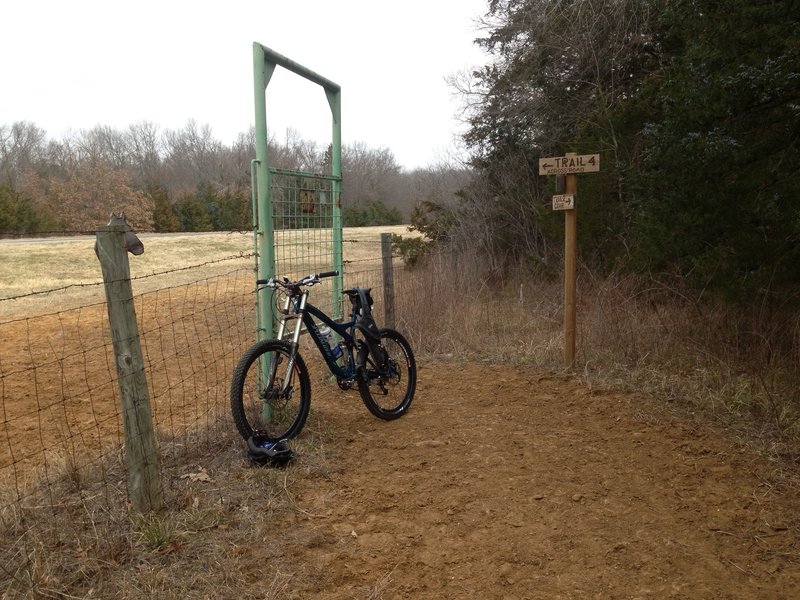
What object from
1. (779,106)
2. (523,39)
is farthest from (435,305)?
(523,39)

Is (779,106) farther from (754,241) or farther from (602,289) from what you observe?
(602,289)

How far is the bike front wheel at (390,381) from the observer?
4773mm

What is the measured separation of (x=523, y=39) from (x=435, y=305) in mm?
7058

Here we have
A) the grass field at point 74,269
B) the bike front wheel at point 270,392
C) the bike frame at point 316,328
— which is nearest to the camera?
the bike front wheel at point 270,392

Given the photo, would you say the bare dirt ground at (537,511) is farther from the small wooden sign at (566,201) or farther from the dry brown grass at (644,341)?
the small wooden sign at (566,201)

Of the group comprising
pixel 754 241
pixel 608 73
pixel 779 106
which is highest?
pixel 608 73

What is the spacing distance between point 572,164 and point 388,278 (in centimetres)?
241

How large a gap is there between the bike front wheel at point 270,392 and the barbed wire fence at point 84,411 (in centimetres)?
26

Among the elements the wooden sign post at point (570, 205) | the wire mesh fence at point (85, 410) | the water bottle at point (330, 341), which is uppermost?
the wooden sign post at point (570, 205)

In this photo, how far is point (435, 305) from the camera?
841cm

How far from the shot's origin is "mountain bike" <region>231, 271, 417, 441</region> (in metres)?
3.99

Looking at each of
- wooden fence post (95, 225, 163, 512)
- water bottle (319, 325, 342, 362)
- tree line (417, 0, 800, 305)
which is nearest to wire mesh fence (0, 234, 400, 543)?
wooden fence post (95, 225, 163, 512)

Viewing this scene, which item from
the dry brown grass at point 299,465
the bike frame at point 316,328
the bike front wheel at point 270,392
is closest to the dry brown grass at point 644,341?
the dry brown grass at point 299,465

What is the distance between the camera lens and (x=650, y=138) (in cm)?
632
